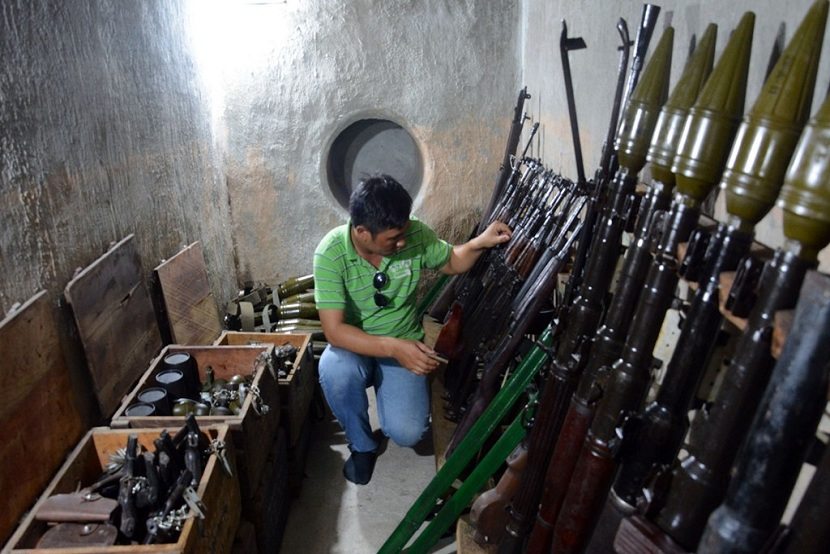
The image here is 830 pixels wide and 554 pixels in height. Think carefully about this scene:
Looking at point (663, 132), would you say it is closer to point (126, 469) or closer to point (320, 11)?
point (126, 469)

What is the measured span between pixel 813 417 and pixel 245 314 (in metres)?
2.99

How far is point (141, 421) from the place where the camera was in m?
1.67

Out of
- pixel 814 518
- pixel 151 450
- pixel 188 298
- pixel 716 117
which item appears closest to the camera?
pixel 814 518

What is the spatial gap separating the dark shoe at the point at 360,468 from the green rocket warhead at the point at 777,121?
2.02 m

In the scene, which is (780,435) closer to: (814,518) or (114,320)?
(814,518)

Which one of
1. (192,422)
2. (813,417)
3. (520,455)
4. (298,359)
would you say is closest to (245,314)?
(298,359)

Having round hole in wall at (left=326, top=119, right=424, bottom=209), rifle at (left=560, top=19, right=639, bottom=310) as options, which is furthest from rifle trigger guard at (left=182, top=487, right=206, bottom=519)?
round hole in wall at (left=326, top=119, right=424, bottom=209)

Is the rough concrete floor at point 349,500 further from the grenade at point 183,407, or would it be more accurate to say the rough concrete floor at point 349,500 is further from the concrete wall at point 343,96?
the concrete wall at point 343,96

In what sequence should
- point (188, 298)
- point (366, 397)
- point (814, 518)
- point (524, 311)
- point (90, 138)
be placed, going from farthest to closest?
point (188, 298) < point (366, 397) < point (90, 138) < point (524, 311) < point (814, 518)

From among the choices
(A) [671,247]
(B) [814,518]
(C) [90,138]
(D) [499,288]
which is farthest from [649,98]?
(C) [90,138]

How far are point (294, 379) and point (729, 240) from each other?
186 cm

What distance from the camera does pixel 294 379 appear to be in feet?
7.48

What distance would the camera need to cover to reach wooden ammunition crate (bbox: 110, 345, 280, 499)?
167cm

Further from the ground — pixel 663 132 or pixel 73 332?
pixel 663 132
